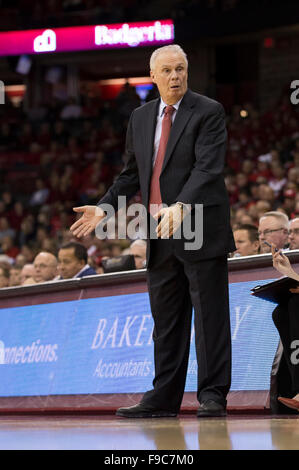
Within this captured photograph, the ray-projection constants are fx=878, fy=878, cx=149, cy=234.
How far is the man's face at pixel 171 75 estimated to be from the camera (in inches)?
174

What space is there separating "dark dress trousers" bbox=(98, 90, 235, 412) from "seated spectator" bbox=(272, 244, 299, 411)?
1.20 ft

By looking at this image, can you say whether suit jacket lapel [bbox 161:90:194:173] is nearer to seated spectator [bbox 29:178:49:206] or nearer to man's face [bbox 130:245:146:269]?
man's face [bbox 130:245:146:269]

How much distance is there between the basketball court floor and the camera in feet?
9.54

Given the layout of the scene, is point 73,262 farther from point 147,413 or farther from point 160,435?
point 160,435

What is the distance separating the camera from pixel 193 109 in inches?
179

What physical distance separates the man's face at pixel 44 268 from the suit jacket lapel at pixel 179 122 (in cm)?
437

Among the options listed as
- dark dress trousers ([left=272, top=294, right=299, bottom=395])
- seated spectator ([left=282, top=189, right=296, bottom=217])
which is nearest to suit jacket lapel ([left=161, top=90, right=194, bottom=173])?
dark dress trousers ([left=272, top=294, right=299, bottom=395])

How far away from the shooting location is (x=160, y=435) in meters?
3.34

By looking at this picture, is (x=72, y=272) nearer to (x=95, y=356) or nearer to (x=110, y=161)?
(x=95, y=356)

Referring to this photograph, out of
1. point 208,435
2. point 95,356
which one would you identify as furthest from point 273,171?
point 208,435

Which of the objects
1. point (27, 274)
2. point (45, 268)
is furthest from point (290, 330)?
point (27, 274)

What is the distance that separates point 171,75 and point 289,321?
1.49 meters

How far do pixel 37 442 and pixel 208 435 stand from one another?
633mm
